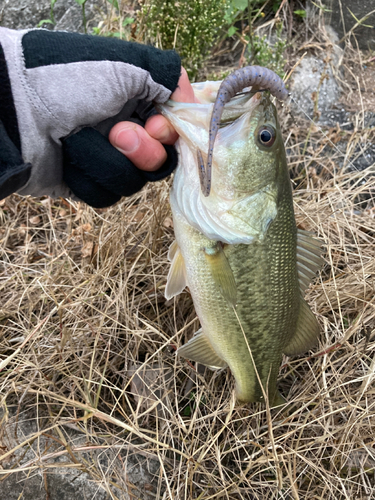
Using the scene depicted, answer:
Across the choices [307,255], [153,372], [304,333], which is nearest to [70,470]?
[153,372]

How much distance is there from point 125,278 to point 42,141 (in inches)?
50.3

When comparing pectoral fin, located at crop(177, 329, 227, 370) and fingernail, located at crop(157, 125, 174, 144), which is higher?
fingernail, located at crop(157, 125, 174, 144)

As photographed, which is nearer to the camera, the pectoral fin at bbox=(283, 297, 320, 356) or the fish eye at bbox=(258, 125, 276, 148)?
the fish eye at bbox=(258, 125, 276, 148)

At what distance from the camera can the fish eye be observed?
1683 mm

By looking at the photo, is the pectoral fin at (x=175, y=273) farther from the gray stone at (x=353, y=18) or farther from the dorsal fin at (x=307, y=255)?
the gray stone at (x=353, y=18)

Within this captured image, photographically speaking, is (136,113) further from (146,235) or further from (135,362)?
(135,362)

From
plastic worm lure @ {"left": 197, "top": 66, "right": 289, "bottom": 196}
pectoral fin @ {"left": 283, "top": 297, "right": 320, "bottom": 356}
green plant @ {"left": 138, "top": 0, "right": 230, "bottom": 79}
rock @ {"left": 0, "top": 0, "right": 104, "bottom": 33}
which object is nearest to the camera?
plastic worm lure @ {"left": 197, "top": 66, "right": 289, "bottom": 196}

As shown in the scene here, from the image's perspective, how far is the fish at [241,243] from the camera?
1660 mm

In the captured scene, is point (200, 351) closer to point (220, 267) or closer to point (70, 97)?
point (220, 267)

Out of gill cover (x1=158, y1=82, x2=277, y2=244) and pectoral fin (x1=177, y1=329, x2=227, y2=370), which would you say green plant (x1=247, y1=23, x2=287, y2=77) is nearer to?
gill cover (x1=158, y1=82, x2=277, y2=244)

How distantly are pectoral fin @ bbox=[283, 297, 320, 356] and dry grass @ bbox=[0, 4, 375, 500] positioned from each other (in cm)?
28

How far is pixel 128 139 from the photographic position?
1.62m

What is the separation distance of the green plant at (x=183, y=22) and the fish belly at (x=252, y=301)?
196cm

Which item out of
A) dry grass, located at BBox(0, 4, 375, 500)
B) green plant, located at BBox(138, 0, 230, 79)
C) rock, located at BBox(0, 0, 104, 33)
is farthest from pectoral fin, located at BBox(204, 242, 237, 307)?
rock, located at BBox(0, 0, 104, 33)
